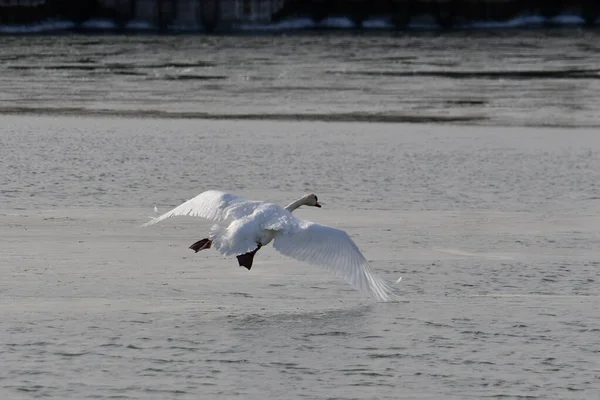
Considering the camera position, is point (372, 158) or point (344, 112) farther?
point (344, 112)

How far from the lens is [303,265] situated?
442 inches

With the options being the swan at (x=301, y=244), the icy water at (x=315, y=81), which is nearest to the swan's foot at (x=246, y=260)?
the swan at (x=301, y=244)

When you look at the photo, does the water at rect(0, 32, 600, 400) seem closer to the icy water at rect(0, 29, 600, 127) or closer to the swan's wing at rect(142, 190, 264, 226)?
the swan's wing at rect(142, 190, 264, 226)

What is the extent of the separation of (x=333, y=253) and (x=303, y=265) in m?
1.68

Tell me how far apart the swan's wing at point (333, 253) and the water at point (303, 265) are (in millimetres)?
205

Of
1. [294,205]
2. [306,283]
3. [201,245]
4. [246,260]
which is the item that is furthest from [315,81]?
[246,260]

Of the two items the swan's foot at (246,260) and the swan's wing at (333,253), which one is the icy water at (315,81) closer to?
the swan's wing at (333,253)

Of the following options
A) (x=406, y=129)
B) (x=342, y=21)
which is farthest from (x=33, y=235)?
(x=342, y=21)

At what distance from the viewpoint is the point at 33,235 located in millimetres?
12047

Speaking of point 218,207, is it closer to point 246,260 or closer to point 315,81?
point 246,260

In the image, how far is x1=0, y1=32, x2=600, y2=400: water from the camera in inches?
317

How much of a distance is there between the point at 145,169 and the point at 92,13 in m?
72.5

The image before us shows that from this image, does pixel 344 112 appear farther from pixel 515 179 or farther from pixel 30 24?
pixel 30 24

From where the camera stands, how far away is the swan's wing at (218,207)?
33.2ft
